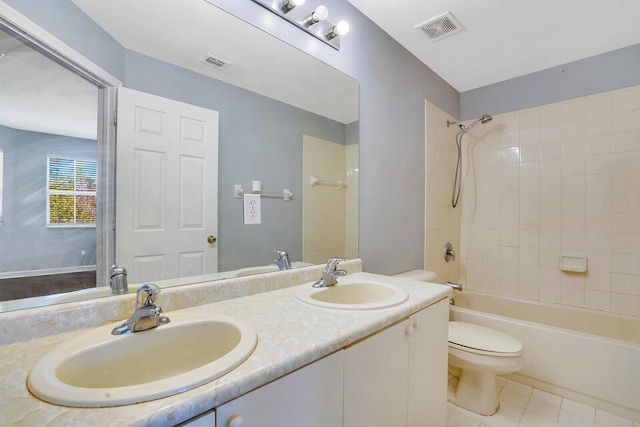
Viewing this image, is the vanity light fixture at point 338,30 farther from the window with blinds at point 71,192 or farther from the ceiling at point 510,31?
the window with blinds at point 71,192

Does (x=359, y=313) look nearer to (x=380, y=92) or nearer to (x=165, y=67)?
(x=165, y=67)

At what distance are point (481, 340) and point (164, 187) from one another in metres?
1.82

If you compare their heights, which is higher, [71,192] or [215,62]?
[215,62]

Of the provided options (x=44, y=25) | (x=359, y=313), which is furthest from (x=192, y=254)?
(x=44, y=25)

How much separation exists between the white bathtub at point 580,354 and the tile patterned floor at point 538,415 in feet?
0.20

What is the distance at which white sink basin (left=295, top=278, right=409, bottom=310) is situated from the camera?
113 cm

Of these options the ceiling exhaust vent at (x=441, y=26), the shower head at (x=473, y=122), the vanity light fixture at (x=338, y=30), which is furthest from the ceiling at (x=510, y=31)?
the shower head at (x=473, y=122)

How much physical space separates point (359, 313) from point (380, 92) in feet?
4.70

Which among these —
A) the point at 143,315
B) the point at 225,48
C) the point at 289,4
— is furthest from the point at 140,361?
the point at 289,4

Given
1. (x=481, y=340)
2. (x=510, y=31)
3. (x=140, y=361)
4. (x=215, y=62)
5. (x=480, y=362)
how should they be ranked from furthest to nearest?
(x=510, y=31) < (x=481, y=340) < (x=480, y=362) < (x=215, y=62) < (x=140, y=361)

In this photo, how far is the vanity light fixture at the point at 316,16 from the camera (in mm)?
1298

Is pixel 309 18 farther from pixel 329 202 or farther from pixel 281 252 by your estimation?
pixel 281 252

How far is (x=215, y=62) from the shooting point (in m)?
1.11

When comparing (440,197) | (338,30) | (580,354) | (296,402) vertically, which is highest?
(338,30)
